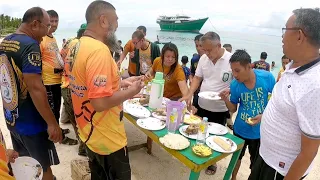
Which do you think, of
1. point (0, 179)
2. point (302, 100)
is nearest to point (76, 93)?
point (0, 179)

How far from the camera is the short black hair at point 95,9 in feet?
5.02

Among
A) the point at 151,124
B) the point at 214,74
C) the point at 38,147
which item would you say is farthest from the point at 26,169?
the point at 214,74

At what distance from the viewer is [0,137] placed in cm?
127

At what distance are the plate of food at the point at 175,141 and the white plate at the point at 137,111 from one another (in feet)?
1.73

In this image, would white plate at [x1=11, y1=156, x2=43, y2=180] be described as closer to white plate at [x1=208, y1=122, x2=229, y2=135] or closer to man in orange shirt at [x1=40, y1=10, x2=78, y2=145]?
man in orange shirt at [x1=40, y1=10, x2=78, y2=145]

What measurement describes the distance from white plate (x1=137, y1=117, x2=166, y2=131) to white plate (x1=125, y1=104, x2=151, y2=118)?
100 mm

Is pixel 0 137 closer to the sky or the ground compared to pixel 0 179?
closer to the sky

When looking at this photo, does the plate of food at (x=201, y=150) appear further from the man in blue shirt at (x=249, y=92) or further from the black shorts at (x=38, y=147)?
the black shorts at (x=38, y=147)

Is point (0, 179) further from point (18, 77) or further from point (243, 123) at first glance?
point (243, 123)

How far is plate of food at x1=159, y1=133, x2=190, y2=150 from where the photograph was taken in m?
1.90

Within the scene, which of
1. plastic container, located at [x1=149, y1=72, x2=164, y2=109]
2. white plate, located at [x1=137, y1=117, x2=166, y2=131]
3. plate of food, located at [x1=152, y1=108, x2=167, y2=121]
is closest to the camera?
white plate, located at [x1=137, y1=117, x2=166, y2=131]

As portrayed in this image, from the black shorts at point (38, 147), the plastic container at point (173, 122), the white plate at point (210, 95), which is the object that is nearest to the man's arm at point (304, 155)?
the plastic container at point (173, 122)

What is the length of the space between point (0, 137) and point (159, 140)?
1.23 metres

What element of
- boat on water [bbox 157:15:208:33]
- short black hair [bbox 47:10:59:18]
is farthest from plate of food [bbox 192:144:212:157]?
boat on water [bbox 157:15:208:33]
